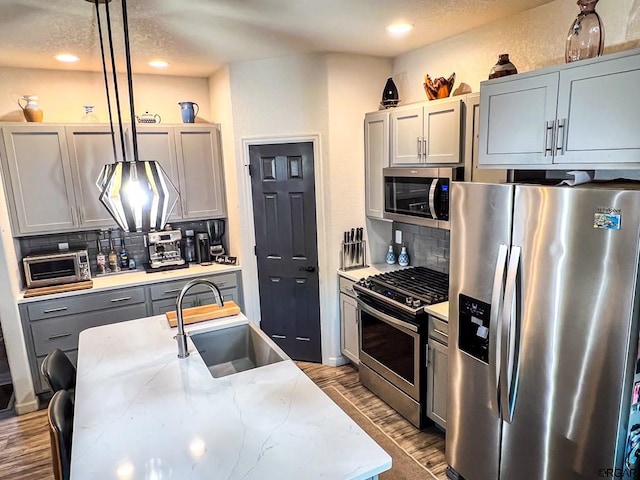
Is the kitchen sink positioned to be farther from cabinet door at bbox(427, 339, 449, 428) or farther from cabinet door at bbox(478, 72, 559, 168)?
Result: cabinet door at bbox(478, 72, 559, 168)

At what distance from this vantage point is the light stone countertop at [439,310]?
260 cm

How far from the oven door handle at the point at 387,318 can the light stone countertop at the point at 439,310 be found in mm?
166

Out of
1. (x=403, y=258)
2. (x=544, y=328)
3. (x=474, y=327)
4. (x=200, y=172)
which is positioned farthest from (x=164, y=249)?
(x=544, y=328)

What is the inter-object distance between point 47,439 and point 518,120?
3787 mm

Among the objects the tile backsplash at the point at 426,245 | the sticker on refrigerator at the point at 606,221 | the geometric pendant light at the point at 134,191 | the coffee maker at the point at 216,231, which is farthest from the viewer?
the coffee maker at the point at 216,231

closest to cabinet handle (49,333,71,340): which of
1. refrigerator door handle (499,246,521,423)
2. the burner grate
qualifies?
the burner grate

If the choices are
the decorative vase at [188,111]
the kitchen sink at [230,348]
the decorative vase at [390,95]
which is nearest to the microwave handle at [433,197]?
the decorative vase at [390,95]

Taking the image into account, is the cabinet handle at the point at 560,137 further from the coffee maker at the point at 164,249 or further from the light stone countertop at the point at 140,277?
the coffee maker at the point at 164,249

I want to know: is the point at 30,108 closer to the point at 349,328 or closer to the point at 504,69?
the point at 349,328

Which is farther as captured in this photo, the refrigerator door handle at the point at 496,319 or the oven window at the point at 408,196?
the oven window at the point at 408,196

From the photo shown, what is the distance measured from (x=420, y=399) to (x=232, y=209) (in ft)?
7.97

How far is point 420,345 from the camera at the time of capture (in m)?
2.81

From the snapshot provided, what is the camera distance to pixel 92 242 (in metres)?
4.03

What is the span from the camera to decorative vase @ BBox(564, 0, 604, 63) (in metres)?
1.92
